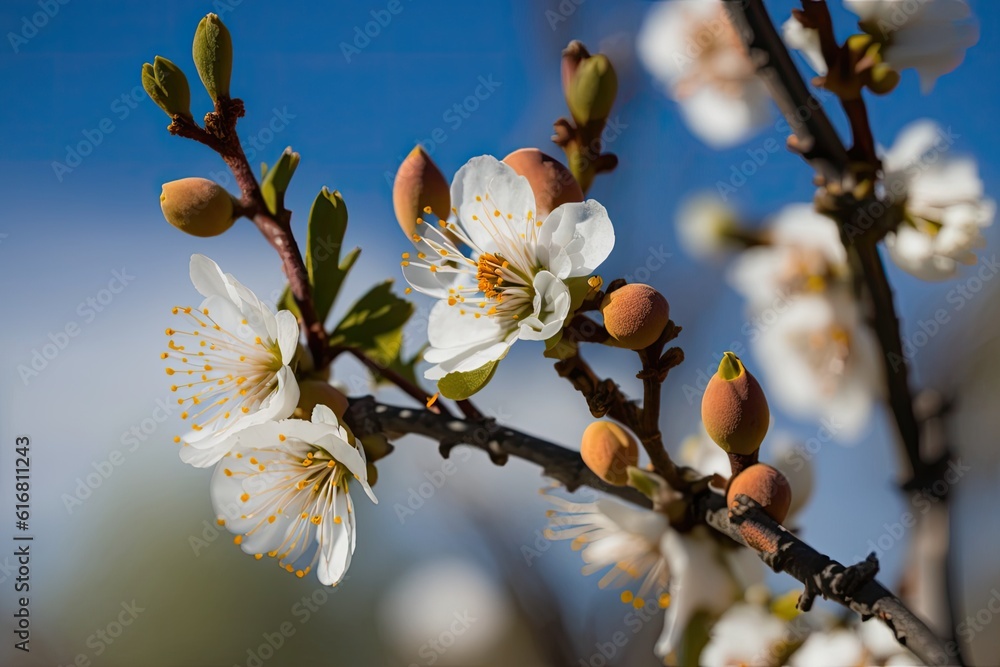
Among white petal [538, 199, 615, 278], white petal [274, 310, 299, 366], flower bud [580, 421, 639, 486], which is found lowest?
flower bud [580, 421, 639, 486]

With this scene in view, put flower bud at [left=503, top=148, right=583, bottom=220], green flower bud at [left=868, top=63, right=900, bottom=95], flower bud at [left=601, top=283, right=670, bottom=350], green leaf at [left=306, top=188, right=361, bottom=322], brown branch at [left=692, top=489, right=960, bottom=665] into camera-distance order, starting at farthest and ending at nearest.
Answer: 1. green flower bud at [left=868, top=63, right=900, bottom=95]
2. green leaf at [left=306, top=188, right=361, bottom=322]
3. flower bud at [left=503, top=148, right=583, bottom=220]
4. flower bud at [left=601, top=283, right=670, bottom=350]
5. brown branch at [left=692, top=489, right=960, bottom=665]

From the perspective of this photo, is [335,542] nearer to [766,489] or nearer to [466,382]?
[466,382]

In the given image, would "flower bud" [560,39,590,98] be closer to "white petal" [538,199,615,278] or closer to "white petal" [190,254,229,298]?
"white petal" [538,199,615,278]

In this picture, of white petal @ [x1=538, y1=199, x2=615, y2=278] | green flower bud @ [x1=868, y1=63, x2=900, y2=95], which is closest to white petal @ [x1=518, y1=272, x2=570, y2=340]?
white petal @ [x1=538, y1=199, x2=615, y2=278]

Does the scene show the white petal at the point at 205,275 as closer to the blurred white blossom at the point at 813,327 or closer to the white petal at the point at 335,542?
the white petal at the point at 335,542

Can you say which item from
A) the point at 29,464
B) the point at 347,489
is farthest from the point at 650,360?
the point at 29,464

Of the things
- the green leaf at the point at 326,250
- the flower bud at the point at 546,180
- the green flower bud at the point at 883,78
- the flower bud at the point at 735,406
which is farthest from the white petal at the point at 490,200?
the green flower bud at the point at 883,78
